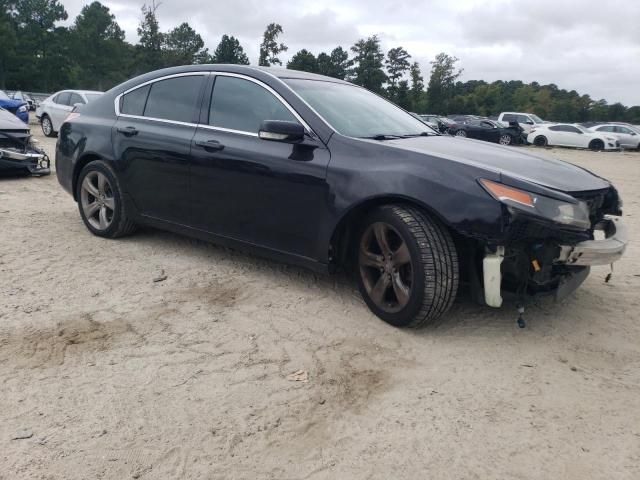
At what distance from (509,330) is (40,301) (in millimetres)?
3139

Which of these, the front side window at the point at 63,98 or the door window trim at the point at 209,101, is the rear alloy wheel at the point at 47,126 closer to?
the front side window at the point at 63,98

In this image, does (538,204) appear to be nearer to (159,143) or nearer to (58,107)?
(159,143)

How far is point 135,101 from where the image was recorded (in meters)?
4.99

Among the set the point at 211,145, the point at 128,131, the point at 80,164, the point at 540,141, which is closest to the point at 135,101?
the point at 128,131

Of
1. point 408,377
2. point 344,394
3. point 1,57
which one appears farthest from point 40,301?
point 1,57

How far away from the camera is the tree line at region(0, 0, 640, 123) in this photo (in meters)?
64.0

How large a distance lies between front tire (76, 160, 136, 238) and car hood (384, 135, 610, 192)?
264 cm

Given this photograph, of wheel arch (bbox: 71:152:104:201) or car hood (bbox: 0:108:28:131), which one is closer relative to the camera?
wheel arch (bbox: 71:152:104:201)

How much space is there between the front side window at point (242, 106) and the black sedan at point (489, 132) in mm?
23410

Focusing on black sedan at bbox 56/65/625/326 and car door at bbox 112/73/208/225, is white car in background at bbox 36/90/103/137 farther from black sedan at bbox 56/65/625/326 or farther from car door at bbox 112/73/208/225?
black sedan at bbox 56/65/625/326

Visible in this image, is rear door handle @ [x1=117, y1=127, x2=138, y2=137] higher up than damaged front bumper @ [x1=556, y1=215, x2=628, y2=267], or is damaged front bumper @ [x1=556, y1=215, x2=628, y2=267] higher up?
rear door handle @ [x1=117, y1=127, x2=138, y2=137]

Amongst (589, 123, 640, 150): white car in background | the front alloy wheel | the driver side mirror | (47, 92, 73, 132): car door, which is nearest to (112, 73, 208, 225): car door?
the driver side mirror

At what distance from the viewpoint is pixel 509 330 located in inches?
140

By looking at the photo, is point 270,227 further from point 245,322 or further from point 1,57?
point 1,57
